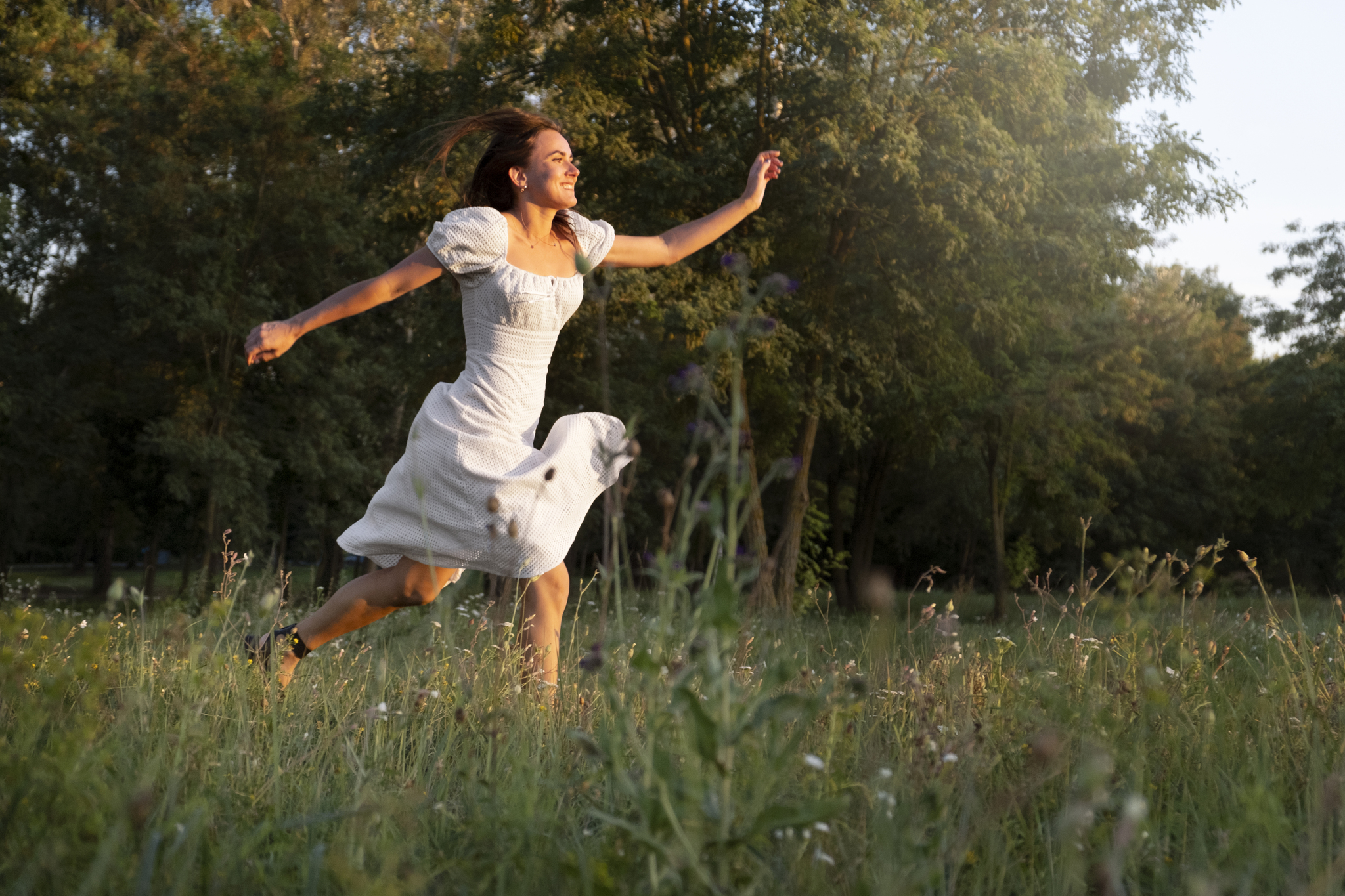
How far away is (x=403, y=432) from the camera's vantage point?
882 inches

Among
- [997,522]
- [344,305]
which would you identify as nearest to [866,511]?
[997,522]

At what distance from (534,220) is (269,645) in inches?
71.0

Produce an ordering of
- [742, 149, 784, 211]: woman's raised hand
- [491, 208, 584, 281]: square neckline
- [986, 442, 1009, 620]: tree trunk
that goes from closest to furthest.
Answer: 1. [491, 208, 584, 281]: square neckline
2. [742, 149, 784, 211]: woman's raised hand
3. [986, 442, 1009, 620]: tree trunk

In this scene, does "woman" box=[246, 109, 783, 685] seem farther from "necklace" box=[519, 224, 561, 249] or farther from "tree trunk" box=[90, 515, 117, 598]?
"tree trunk" box=[90, 515, 117, 598]

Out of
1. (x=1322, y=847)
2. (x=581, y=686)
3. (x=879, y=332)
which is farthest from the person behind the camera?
(x=879, y=332)

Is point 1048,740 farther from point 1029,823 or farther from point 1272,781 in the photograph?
point 1272,781

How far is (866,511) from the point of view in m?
23.2

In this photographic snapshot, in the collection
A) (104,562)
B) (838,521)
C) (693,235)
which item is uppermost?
(693,235)

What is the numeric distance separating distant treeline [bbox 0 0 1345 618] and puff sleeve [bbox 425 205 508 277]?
10.0ft

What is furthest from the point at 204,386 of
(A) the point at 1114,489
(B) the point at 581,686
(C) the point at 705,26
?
(A) the point at 1114,489

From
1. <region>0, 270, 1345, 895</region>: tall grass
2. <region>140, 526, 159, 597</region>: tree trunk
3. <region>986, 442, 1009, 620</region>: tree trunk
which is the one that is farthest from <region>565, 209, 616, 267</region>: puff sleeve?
<region>140, 526, 159, 597</region>: tree trunk

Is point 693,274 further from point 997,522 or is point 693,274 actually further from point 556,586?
point 997,522

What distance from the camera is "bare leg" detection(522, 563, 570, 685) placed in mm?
3590

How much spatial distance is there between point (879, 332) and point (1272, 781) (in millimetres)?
12887
